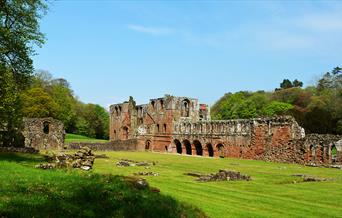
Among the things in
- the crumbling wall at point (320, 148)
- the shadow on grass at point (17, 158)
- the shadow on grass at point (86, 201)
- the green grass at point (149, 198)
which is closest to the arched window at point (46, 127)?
the shadow on grass at point (17, 158)

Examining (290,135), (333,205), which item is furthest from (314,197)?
(290,135)

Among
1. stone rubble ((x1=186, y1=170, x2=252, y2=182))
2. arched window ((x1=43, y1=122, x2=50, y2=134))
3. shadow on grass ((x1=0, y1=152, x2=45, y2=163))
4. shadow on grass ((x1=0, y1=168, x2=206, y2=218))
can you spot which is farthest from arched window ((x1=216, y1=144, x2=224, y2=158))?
shadow on grass ((x1=0, y1=168, x2=206, y2=218))

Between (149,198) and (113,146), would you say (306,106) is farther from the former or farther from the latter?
(149,198)

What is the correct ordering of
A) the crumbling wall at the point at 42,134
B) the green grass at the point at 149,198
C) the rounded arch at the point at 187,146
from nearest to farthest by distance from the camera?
the green grass at the point at 149,198 < the crumbling wall at the point at 42,134 < the rounded arch at the point at 187,146

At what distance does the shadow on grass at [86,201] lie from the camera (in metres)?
9.80

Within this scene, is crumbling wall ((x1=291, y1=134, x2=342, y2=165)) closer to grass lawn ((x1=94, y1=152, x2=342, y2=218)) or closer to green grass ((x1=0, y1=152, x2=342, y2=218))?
grass lawn ((x1=94, y1=152, x2=342, y2=218))

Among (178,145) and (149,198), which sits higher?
(178,145)

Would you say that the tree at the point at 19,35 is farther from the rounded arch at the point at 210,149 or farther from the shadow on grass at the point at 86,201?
the rounded arch at the point at 210,149

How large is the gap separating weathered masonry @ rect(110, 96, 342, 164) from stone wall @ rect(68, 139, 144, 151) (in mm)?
840

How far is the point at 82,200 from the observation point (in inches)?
431

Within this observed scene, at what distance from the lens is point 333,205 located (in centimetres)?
1490

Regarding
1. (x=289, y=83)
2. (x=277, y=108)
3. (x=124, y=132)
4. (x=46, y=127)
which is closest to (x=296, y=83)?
(x=289, y=83)

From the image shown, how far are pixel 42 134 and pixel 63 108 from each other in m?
33.1

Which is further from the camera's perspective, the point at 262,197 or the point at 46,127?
the point at 46,127
